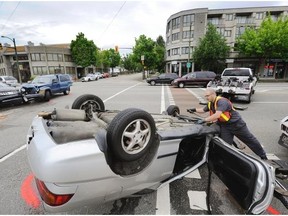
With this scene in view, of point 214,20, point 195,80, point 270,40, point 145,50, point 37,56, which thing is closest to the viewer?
point 195,80

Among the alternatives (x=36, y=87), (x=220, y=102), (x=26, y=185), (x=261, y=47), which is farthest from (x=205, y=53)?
(x=26, y=185)

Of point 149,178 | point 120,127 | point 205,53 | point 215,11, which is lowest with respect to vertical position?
point 149,178

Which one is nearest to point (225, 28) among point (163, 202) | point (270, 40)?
point (270, 40)

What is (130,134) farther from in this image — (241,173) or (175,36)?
(175,36)

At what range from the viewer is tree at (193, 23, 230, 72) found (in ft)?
100

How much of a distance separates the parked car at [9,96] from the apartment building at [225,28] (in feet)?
92.4

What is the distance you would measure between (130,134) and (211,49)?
32.2 metres

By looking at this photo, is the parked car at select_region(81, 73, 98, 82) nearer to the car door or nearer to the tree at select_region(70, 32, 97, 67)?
the tree at select_region(70, 32, 97, 67)

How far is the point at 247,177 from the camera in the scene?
1.81 metres

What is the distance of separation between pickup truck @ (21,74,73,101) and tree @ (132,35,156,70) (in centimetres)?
2227

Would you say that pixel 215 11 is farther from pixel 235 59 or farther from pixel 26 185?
pixel 26 185

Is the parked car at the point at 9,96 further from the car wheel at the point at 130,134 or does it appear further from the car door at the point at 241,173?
the car door at the point at 241,173

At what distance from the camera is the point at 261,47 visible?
26.9 meters

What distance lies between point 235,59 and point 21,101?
122 ft
